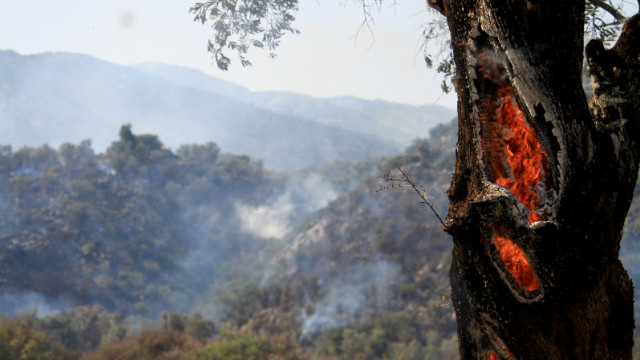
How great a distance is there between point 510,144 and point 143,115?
77107mm

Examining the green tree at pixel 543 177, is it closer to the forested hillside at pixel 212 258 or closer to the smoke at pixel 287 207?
the forested hillside at pixel 212 258

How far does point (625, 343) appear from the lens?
1.65 meters

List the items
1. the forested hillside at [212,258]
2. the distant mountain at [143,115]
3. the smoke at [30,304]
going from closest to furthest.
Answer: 1. the forested hillside at [212,258]
2. the smoke at [30,304]
3. the distant mountain at [143,115]

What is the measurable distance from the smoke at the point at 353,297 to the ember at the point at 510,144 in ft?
46.5

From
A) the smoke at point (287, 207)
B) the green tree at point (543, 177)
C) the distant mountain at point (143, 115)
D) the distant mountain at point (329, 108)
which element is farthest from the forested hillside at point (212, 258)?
the distant mountain at point (329, 108)

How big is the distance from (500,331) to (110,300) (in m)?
23.3

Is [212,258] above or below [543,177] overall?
below

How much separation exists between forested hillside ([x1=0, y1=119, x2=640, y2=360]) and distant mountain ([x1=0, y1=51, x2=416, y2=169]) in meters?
28.9

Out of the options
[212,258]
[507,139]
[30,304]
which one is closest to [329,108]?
[212,258]

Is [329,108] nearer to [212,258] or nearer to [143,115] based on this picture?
[143,115]

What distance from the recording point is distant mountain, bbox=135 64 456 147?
6611cm

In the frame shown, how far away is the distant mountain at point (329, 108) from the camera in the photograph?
66.1 meters

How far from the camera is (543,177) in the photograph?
157 centimetres

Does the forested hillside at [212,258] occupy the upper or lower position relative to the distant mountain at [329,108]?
lower
